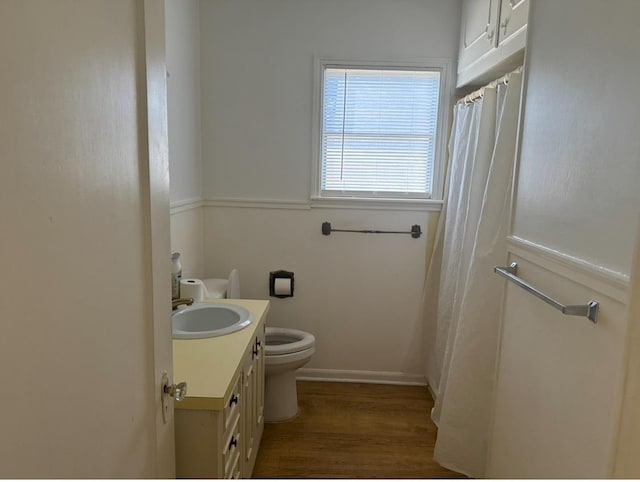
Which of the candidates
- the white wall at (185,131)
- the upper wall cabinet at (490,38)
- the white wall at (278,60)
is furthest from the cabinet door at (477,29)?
the white wall at (185,131)

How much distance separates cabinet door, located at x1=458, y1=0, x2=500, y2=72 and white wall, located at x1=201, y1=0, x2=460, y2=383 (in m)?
0.13

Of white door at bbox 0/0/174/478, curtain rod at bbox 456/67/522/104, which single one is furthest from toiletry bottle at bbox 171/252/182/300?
curtain rod at bbox 456/67/522/104

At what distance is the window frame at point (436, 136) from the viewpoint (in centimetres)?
287

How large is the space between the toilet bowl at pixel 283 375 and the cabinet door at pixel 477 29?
1.82 meters

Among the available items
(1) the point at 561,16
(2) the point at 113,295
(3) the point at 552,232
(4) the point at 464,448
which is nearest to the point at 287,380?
(4) the point at 464,448

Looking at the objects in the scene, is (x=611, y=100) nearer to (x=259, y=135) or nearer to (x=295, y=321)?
(x=259, y=135)

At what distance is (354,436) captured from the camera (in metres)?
2.55

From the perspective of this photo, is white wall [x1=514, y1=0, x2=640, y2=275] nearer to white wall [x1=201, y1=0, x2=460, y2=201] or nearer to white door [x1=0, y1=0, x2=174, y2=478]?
white door [x1=0, y1=0, x2=174, y2=478]

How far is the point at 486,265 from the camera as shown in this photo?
6.57ft

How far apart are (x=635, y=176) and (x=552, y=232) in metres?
0.37

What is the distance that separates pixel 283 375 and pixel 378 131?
1610mm

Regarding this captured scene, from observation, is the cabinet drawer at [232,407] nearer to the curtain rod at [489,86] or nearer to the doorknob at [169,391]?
the doorknob at [169,391]

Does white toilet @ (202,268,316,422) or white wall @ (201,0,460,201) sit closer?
white toilet @ (202,268,316,422)

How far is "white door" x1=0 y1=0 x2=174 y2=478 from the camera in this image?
568 millimetres
